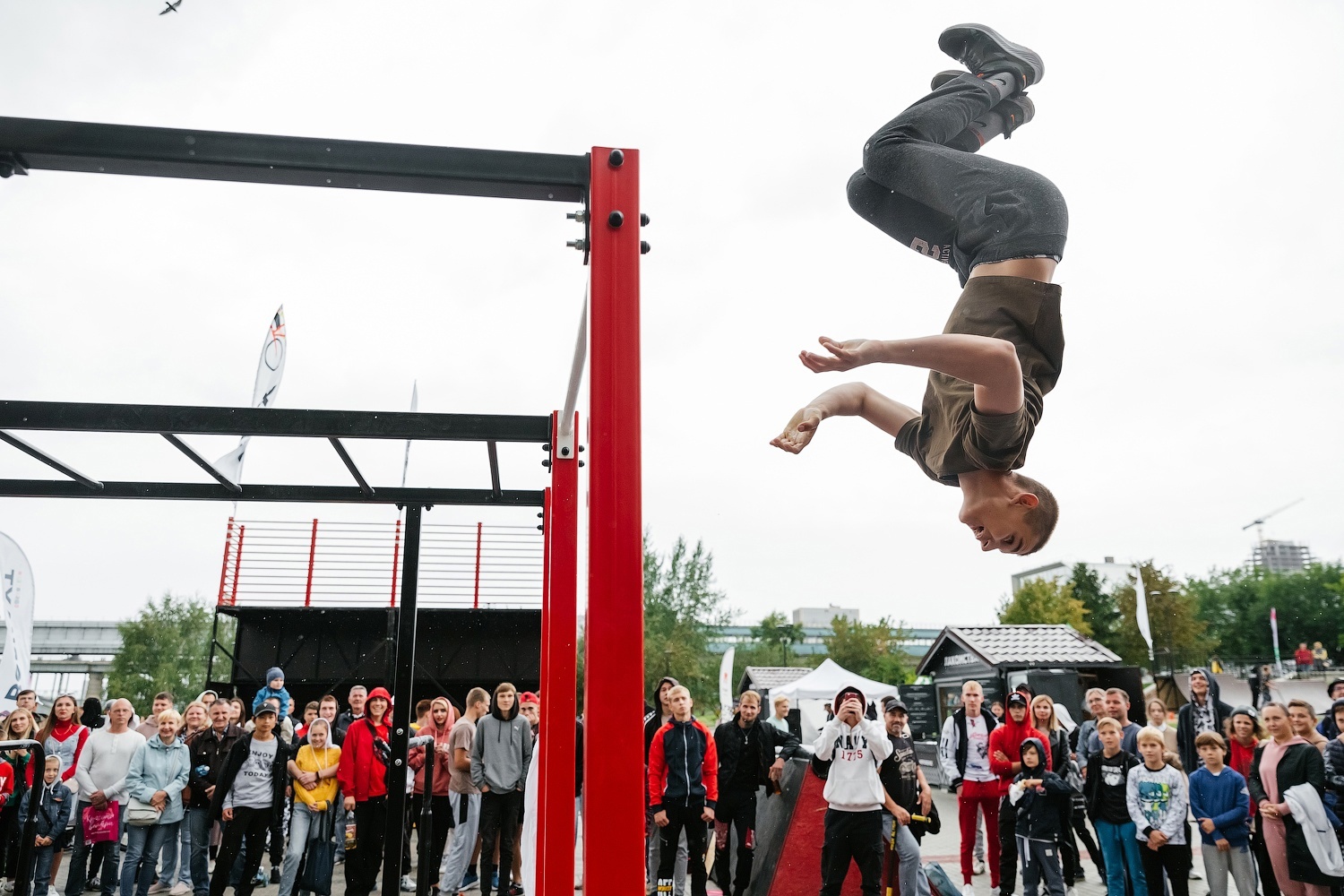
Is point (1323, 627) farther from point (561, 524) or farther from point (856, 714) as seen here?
point (561, 524)

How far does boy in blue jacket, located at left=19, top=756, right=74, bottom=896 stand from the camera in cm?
659

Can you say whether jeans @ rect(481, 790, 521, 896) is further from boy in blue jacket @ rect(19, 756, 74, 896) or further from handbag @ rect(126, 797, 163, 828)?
boy in blue jacket @ rect(19, 756, 74, 896)

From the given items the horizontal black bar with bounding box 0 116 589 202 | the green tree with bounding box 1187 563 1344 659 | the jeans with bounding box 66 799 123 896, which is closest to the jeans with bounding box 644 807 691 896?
the jeans with bounding box 66 799 123 896

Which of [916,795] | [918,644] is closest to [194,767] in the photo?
[916,795]

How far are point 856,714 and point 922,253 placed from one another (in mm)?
4622

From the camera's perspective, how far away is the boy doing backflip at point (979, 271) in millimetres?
1935

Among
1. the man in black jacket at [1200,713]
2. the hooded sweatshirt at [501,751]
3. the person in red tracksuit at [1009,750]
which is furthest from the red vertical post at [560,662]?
the man in black jacket at [1200,713]

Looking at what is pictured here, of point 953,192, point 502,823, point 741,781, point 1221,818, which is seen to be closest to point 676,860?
point 741,781

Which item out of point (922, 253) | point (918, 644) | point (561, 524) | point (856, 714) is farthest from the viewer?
point (918, 644)

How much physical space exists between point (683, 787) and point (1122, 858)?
323 centimetres

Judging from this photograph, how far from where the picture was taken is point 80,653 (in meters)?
45.0

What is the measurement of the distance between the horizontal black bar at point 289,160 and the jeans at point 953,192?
0.73 metres

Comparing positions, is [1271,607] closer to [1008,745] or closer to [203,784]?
[1008,745]

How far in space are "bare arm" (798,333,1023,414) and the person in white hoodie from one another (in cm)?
500
